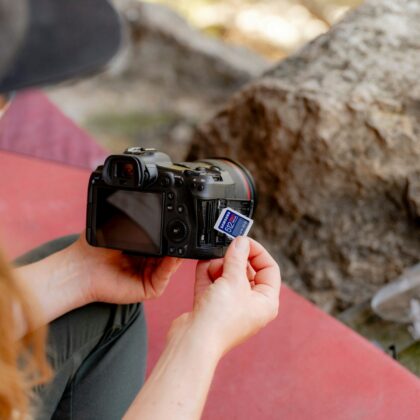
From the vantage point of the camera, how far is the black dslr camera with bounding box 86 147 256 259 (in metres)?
0.85

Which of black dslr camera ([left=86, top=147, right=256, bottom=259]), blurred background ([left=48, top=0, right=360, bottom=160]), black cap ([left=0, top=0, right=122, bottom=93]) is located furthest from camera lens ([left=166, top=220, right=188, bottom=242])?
blurred background ([left=48, top=0, right=360, bottom=160])

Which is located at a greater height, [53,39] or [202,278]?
[53,39]

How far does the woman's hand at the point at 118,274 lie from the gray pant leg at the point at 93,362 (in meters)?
0.03

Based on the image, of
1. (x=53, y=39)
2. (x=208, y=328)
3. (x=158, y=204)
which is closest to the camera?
(x=53, y=39)

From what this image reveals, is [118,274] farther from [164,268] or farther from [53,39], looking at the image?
[53,39]

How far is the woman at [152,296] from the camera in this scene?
71 cm

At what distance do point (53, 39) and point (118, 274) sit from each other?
423mm

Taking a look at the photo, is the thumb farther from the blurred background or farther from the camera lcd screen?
the blurred background

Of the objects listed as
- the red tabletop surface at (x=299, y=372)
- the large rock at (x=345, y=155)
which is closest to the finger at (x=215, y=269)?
the red tabletop surface at (x=299, y=372)

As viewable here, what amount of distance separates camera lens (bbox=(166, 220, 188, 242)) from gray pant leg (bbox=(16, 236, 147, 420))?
157 millimetres

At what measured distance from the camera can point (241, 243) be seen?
81cm

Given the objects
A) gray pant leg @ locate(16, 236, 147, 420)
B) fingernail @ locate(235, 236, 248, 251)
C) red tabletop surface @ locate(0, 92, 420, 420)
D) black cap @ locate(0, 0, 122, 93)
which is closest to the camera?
black cap @ locate(0, 0, 122, 93)

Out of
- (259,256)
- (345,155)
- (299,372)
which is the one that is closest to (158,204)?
(259,256)

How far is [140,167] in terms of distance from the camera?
2.74 ft
